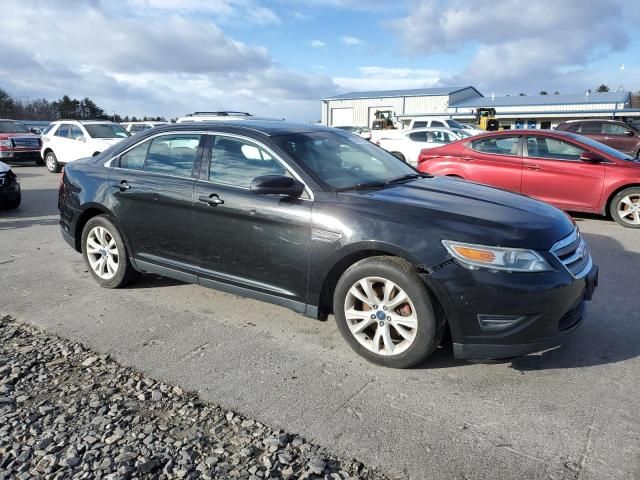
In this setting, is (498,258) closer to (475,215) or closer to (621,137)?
(475,215)

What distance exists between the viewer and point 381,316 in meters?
3.50

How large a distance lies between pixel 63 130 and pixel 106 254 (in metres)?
13.9

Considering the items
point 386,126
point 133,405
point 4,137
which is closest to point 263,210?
point 133,405

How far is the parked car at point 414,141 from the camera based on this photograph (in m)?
16.9

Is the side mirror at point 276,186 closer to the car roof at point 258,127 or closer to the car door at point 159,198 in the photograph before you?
the car roof at point 258,127

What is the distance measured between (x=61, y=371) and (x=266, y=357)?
4.51ft

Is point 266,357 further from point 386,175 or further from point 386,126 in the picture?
Result: point 386,126

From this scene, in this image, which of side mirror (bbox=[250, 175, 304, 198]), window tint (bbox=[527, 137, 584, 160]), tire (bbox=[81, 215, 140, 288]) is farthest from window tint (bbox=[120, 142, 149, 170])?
window tint (bbox=[527, 137, 584, 160])

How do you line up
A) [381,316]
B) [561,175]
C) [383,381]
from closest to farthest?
[383,381] → [381,316] → [561,175]

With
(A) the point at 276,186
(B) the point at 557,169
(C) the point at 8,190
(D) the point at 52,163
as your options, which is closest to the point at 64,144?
(D) the point at 52,163

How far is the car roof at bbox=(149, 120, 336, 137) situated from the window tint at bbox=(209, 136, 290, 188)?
147mm

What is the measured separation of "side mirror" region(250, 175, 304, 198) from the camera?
3.72m

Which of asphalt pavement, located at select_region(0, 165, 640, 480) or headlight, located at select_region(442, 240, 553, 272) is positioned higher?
headlight, located at select_region(442, 240, 553, 272)

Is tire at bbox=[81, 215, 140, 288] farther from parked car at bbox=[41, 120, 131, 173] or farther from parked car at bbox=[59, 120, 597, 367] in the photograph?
parked car at bbox=[41, 120, 131, 173]
